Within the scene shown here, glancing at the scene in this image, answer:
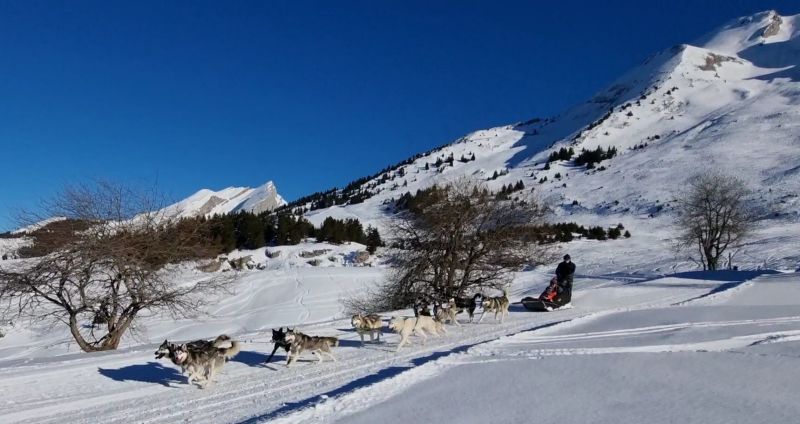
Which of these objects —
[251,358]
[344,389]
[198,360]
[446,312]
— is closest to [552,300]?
[446,312]

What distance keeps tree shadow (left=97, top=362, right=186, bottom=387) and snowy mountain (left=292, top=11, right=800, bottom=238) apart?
17.0 m

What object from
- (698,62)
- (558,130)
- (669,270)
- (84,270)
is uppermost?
(698,62)

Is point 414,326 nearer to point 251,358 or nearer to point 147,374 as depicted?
point 251,358

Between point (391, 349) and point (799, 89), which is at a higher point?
point (799, 89)

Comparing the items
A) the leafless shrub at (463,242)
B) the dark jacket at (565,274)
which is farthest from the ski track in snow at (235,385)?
the leafless shrub at (463,242)

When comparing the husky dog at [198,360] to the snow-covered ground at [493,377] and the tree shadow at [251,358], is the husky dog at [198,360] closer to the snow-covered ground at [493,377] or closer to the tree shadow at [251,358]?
the snow-covered ground at [493,377]

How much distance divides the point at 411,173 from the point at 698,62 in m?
103

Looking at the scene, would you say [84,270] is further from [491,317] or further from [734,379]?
[734,379]

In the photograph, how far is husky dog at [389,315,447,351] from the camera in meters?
10.5

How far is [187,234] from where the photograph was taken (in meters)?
17.4

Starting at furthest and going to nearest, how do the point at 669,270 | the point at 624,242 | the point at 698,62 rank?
the point at 698,62, the point at 624,242, the point at 669,270

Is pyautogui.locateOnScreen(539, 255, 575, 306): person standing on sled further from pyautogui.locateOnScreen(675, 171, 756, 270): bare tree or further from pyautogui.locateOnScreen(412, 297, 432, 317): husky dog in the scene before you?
pyautogui.locateOnScreen(675, 171, 756, 270): bare tree

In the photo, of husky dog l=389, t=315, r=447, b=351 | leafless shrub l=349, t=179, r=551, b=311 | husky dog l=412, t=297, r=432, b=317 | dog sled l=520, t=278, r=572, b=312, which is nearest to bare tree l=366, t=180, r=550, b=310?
leafless shrub l=349, t=179, r=551, b=311

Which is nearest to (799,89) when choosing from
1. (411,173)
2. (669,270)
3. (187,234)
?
(411,173)
